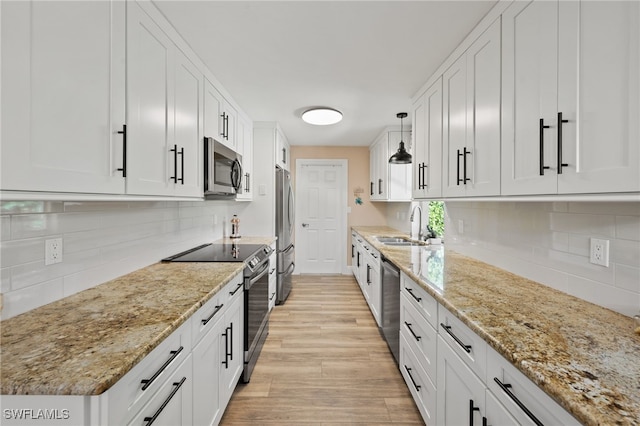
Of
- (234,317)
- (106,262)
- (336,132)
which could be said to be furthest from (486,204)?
(336,132)

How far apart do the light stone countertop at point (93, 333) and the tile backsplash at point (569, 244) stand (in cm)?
176

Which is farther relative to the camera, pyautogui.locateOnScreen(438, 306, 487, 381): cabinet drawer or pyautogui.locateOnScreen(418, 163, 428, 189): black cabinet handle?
pyautogui.locateOnScreen(418, 163, 428, 189): black cabinet handle

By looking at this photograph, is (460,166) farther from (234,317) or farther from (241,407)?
(241,407)

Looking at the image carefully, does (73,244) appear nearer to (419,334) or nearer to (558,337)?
(419,334)

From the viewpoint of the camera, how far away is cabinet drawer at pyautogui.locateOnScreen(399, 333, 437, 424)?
1.60m

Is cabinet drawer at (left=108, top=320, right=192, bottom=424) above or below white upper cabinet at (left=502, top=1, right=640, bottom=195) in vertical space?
below

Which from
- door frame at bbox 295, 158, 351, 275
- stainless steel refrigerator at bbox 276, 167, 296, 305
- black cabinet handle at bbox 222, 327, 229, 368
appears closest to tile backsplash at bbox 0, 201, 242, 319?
black cabinet handle at bbox 222, 327, 229, 368

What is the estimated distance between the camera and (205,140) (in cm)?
232

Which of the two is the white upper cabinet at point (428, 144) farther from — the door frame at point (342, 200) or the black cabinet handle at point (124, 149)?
the door frame at point (342, 200)

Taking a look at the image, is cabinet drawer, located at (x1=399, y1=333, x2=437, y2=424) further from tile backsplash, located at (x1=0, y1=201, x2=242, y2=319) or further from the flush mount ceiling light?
the flush mount ceiling light

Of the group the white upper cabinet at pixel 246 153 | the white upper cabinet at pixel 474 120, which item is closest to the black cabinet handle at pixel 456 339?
the white upper cabinet at pixel 474 120

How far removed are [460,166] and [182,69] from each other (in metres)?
1.94

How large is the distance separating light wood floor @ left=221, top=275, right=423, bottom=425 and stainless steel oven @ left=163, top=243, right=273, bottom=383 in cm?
18

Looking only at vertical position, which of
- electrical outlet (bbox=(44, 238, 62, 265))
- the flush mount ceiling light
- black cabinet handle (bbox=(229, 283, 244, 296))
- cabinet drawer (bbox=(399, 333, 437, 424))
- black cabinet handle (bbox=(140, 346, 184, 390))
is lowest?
cabinet drawer (bbox=(399, 333, 437, 424))
